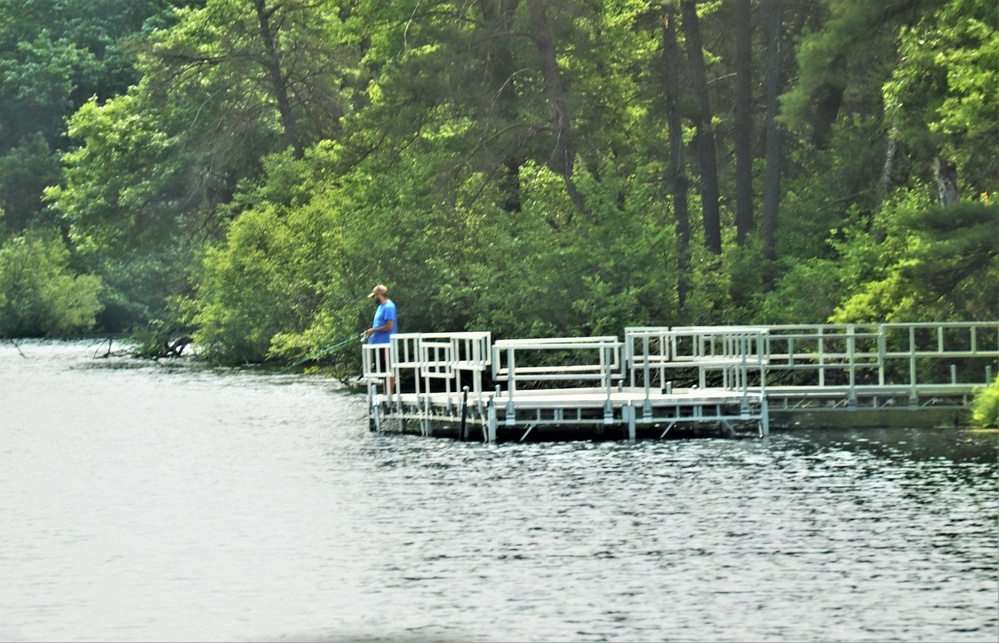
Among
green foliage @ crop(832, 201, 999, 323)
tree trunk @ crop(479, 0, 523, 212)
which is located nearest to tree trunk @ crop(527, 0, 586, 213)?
tree trunk @ crop(479, 0, 523, 212)

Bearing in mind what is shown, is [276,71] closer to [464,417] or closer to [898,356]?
[464,417]

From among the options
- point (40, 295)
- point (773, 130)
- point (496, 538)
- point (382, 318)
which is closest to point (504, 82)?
point (773, 130)

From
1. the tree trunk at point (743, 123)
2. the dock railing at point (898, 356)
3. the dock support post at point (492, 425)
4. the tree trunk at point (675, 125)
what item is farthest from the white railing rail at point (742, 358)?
the tree trunk at point (743, 123)

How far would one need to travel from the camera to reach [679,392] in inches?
1060

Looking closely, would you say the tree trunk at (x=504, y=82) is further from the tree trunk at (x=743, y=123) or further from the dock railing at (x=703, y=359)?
the dock railing at (x=703, y=359)

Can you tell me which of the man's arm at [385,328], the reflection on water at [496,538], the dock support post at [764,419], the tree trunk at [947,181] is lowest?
the reflection on water at [496,538]

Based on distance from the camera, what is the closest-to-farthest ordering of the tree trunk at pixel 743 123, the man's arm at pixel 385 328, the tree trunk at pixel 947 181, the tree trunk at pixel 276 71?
1. the man's arm at pixel 385 328
2. the tree trunk at pixel 947 181
3. the tree trunk at pixel 743 123
4. the tree trunk at pixel 276 71

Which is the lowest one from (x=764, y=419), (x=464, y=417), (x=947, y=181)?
(x=764, y=419)

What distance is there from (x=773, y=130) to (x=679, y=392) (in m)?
15.2

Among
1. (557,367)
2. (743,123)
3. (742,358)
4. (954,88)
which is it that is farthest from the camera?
(743,123)

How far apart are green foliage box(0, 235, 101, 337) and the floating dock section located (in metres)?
54.6

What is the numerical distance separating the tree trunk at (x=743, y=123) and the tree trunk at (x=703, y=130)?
60cm

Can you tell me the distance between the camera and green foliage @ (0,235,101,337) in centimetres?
8056

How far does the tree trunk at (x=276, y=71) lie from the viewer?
2115 inches
